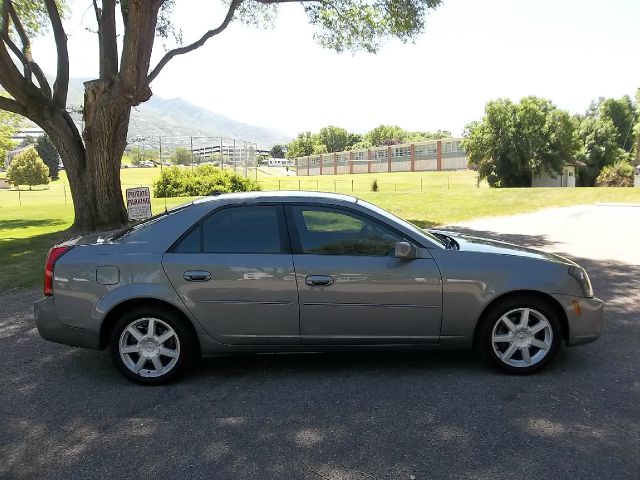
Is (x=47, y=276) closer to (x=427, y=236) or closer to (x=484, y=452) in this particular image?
(x=427, y=236)

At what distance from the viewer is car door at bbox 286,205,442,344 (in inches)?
161

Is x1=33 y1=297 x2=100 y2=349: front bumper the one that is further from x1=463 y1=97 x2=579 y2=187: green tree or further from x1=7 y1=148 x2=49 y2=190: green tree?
x1=7 y1=148 x2=49 y2=190: green tree

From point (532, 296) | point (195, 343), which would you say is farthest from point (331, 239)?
point (532, 296)

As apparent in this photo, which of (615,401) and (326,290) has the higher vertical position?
(326,290)

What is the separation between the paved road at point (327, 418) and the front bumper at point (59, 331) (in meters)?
0.36

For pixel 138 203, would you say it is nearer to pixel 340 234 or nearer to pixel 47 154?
pixel 340 234

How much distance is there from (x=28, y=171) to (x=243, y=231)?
7065 cm

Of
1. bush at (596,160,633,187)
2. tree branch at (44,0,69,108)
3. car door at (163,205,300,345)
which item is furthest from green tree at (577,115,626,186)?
car door at (163,205,300,345)

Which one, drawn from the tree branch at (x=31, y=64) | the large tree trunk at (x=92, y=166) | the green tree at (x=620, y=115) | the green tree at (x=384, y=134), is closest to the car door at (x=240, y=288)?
the large tree trunk at (x=92, y=166)

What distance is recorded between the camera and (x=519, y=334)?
13.8 ft

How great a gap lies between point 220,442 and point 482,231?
12147 millimetres

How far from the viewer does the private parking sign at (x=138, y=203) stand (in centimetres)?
898

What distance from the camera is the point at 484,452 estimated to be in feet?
10.1

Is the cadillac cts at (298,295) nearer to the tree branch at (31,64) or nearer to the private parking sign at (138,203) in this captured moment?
the private parking sign at (138,203)
